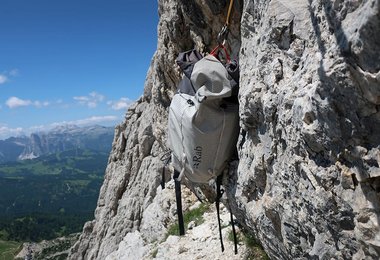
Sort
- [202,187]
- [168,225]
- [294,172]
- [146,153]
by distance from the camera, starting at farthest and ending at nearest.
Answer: [146,153] < [168,225] < [202,187] < [294,172]

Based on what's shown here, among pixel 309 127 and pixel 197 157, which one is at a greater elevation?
pixel 309 127

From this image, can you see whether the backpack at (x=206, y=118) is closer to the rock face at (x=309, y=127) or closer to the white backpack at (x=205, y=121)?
the white backpack at (x=205, y=121)

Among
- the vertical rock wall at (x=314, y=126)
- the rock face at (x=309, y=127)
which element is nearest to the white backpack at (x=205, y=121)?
the rock face at (x=309, y=127)

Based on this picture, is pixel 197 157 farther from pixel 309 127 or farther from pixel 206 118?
pixel 309 127

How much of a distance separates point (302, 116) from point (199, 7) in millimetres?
6506

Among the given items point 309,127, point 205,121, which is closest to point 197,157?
point 205,121

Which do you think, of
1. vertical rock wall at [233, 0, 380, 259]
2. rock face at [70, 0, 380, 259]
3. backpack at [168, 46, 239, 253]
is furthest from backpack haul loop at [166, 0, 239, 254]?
vertical rock wall at [233, 0, 380, 259]

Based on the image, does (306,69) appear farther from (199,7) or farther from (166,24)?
(166,24)

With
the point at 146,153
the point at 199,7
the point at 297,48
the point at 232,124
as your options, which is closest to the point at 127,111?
the point at 146,153

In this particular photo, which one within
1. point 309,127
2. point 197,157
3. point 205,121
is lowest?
point 197,157

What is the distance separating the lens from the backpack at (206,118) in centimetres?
684

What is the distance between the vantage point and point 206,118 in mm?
6961

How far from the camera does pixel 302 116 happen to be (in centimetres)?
450

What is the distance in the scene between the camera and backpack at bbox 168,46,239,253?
6.84 meters
